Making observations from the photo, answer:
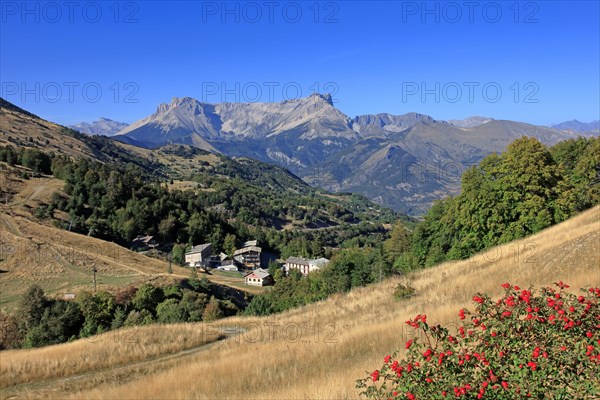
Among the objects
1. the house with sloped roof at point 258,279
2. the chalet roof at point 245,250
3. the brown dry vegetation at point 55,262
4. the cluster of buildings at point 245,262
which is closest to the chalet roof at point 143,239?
the cluster of buildings at point 245,262

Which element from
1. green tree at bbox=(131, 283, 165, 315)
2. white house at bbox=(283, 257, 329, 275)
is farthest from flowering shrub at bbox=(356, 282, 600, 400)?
white house at bbox=(283, 257, 329, 275)

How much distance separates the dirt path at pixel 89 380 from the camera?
394 inches

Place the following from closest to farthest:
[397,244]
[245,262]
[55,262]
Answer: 1. [55,262]
2. [397,244]
3. [245,262]

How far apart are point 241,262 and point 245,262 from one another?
5.31 feet

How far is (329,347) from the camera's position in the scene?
10.5 meters

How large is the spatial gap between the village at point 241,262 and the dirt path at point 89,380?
81047mm

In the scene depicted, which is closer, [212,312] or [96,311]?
[96,311]

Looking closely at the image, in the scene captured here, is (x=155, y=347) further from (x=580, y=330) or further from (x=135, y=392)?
(x=580, y=330)

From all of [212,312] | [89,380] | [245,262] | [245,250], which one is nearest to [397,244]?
[212,312]

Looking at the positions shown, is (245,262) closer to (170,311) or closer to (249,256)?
(249,256)

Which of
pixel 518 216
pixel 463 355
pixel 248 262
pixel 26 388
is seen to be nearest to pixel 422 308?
pixel 463 355

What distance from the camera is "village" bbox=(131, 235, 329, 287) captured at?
96.3 metres

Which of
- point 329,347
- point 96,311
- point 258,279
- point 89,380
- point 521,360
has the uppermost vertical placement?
point 521,360

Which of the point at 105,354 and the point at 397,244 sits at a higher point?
the point at 105,354
